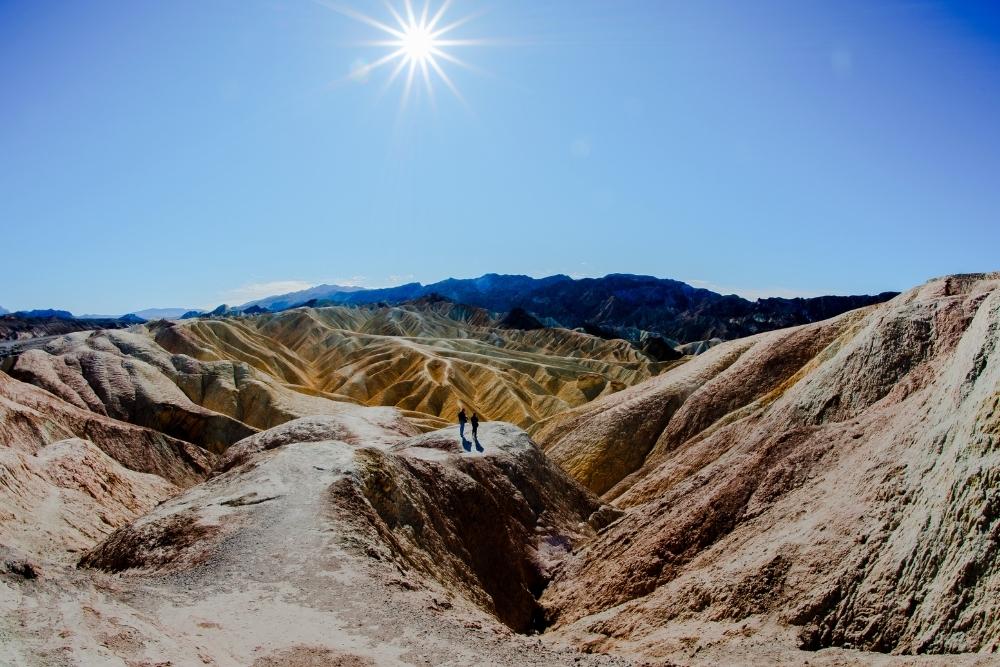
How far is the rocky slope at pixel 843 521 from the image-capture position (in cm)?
1098

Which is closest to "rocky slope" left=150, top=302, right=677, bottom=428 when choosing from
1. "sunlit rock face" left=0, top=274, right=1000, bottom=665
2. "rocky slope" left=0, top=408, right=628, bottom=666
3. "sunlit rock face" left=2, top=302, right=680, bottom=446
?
"sunlit rock face" left=2, top=302, right=680, bottom=446

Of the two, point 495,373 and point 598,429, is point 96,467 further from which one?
point 495,373

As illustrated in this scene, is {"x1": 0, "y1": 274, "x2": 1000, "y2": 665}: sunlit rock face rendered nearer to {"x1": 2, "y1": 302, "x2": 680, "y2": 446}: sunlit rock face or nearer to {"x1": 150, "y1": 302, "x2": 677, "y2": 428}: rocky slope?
{"x1": 2, "y1": 302, "x2": 680, "y2": 446}: sunlit rock face

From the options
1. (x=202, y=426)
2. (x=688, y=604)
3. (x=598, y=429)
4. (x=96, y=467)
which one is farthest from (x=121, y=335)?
(x=688, y=604)

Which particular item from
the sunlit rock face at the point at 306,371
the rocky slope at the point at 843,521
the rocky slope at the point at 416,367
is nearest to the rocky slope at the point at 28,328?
the rocky slope at the point at 416,367

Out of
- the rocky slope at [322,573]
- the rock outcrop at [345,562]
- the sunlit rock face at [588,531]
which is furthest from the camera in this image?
the rock outcrop at [345,562]

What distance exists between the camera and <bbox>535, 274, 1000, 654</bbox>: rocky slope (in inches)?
432

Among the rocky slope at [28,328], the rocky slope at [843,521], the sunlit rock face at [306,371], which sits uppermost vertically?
the rocky slope at [28,328]

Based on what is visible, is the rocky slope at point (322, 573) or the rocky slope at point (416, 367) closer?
the rocky slope at point (322, 573)

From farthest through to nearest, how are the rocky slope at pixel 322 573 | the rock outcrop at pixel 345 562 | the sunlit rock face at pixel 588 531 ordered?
the rock outcrop at pixel 345 562 → the sunlit rock face at pixel 588 531 → the rocky slope at pixel 322 573

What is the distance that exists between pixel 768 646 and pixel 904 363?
15.8 meters

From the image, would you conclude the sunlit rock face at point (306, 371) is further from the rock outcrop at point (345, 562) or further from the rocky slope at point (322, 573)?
the rocky slope at point (322, 573)

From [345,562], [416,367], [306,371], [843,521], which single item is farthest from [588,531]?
[306,371]

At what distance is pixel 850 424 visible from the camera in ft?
62.8
